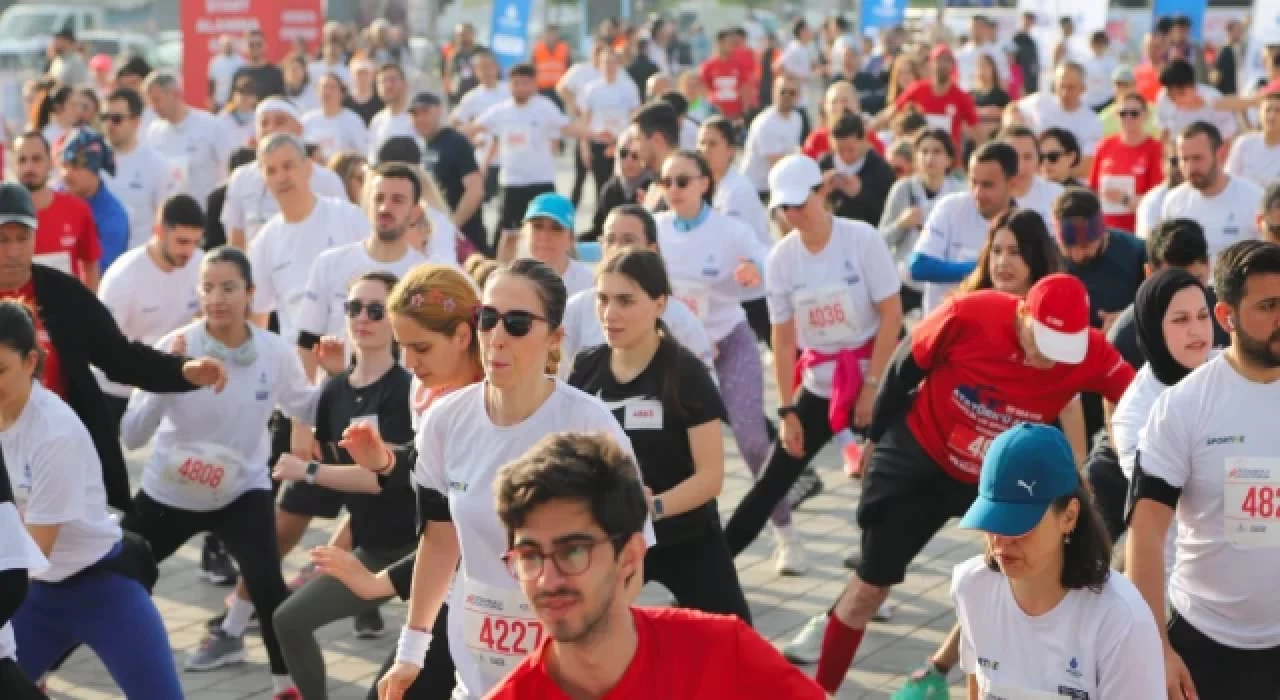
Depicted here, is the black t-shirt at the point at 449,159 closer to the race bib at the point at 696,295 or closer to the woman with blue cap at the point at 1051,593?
the race bib at the point at 696,295

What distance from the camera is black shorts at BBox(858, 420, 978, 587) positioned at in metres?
6.21

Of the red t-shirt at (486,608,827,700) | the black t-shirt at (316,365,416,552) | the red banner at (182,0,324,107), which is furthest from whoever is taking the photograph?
the red banner at (182,0,324,107)

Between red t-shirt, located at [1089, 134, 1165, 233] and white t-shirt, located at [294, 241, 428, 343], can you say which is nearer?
white t-shirt, located at [294, 241, 428, 343]

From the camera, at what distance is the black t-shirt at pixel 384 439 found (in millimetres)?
6145

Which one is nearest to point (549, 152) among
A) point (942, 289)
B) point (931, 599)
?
point (942, 289)

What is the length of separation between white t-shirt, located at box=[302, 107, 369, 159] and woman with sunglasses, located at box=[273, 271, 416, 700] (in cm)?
856

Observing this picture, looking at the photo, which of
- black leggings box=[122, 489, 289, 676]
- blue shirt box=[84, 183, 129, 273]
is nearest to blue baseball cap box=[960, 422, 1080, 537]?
black leggings box=[122, 489, 289, 676]

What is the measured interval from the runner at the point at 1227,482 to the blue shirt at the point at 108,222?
7140mm

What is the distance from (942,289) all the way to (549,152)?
7.92 m

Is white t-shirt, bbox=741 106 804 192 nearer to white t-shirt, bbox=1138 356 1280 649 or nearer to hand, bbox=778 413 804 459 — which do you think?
hand, bbox=778 413 804 459

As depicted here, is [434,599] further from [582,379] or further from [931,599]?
[931,599]

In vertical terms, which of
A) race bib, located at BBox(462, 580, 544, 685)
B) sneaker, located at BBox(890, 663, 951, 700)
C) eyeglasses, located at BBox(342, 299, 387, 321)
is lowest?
sneaker, located at BBox(890, 663, 951, 700)

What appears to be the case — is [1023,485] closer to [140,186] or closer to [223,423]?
[223,423]

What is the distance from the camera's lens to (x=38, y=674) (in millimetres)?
5617
